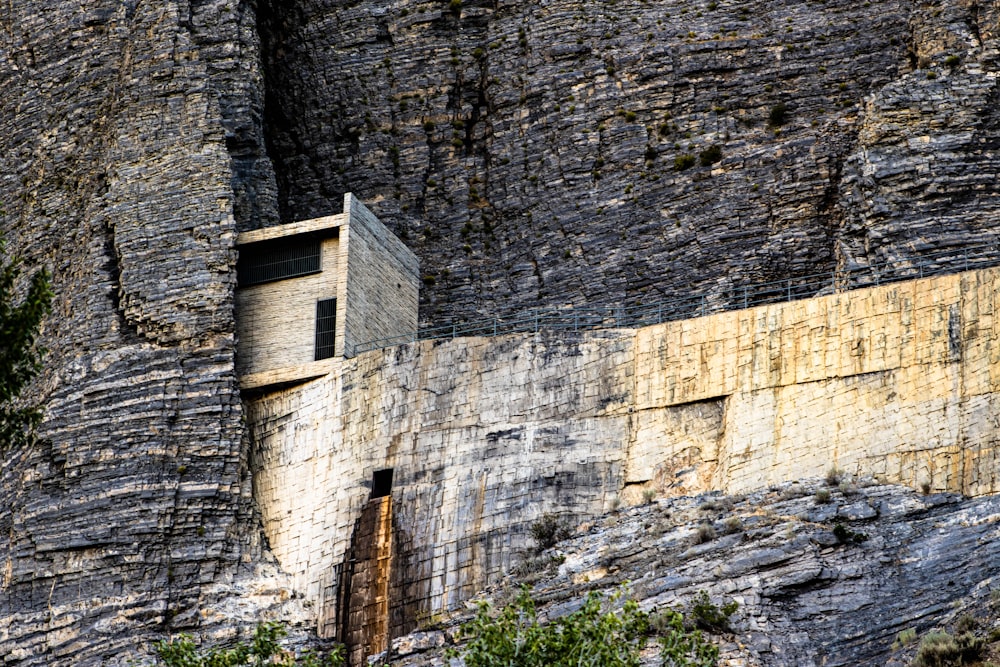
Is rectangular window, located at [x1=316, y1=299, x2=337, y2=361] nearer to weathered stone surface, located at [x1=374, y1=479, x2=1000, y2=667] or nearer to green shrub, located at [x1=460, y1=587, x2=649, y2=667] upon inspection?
weathered stone surface, located at [x1=374, y1=479, x2=1000, y2=667]

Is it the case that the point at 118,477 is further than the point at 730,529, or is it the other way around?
the point at 118,477

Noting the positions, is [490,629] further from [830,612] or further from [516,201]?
[516,201]

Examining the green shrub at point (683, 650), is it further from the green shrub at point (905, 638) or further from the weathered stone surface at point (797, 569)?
the green shrub at point (905, 638)

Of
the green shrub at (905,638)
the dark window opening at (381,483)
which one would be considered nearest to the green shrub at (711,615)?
the green shrub at (905,638)

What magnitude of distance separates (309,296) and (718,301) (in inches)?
323

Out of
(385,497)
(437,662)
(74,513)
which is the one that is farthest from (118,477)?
(437,662)

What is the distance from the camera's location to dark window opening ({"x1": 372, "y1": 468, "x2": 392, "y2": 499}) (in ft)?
129

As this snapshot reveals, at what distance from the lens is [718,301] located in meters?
43.9

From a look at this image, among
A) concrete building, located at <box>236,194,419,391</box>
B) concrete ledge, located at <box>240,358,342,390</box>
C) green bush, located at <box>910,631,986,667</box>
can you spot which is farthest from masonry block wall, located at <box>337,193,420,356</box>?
green bush, located at <box>910,631,986,667</box>

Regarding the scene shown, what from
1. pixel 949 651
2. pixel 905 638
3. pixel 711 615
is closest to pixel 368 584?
pixel 711 615

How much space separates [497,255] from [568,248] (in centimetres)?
164

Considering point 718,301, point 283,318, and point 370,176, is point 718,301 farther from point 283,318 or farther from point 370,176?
point 370,176

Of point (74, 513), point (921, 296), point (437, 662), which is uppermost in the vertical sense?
point (921, 296)

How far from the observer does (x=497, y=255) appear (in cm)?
4697
